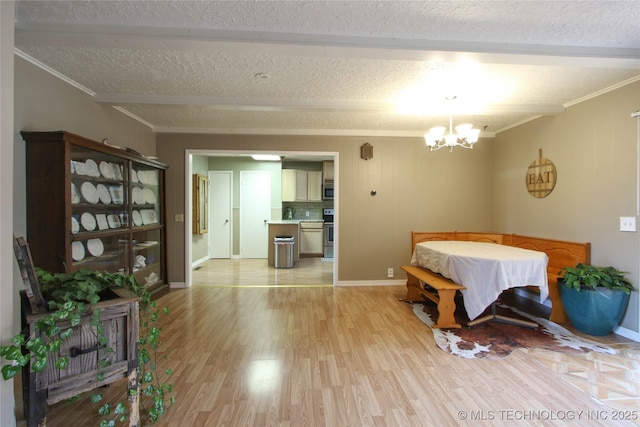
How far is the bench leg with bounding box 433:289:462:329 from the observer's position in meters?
2.77

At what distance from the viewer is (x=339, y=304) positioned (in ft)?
11.5

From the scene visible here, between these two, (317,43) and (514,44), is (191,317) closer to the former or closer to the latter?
(317,43)

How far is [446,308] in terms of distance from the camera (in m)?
2.78

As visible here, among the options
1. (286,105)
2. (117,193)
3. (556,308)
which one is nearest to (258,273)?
(117,193)

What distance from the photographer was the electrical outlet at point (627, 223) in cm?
253

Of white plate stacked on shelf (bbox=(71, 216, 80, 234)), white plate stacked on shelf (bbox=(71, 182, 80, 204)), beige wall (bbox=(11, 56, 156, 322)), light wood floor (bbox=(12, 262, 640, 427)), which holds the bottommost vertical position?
light wood floor (bbox=(12, 262, 640, 427))

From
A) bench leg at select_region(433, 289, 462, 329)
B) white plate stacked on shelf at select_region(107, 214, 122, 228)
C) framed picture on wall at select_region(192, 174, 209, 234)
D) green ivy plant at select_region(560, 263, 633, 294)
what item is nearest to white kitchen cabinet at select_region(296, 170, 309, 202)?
framed picture on wall at select_region(192, 174, 209, 234)

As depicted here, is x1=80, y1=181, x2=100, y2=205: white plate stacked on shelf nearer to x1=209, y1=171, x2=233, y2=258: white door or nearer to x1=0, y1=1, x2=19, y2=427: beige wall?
x1=0, y1=1, x2=19, y2=427: beige wall

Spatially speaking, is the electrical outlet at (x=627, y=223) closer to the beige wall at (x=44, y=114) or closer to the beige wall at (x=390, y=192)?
the beige wall at (x=390, y=192)

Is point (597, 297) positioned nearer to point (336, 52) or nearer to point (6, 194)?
point (336, 52)

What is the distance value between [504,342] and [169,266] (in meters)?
4.27

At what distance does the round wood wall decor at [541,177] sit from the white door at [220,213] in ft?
18.6

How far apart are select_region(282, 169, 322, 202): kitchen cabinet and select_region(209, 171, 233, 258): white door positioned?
1299 mm

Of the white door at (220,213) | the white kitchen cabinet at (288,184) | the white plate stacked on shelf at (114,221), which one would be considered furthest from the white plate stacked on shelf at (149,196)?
the white kitchen cabinet at (288,184)
